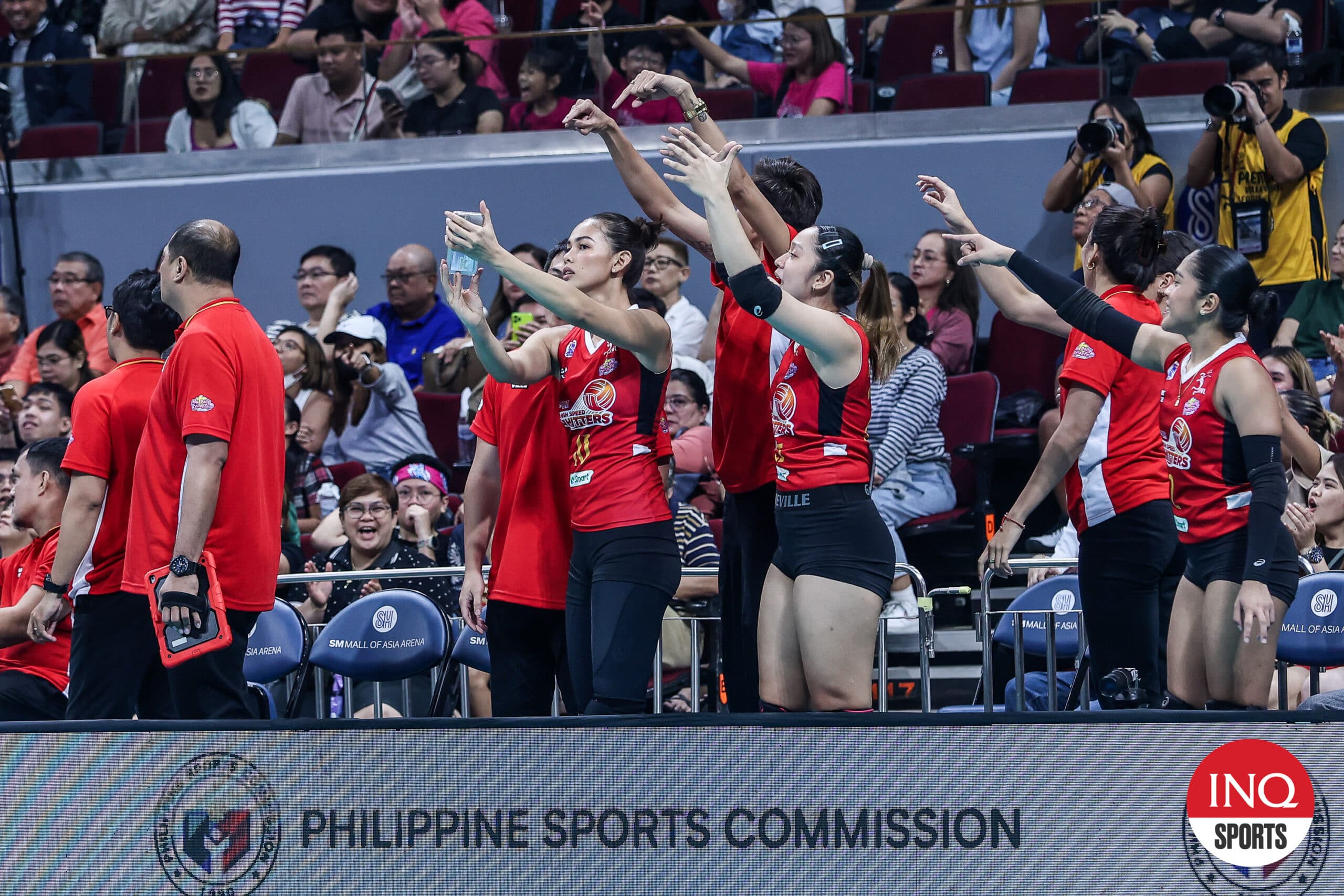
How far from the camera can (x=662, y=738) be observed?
3035 millimetres

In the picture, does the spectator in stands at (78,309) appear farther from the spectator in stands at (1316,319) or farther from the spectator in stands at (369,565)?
the spectator in stands at (1316,319)

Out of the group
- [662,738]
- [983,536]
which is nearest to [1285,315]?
[983,536]

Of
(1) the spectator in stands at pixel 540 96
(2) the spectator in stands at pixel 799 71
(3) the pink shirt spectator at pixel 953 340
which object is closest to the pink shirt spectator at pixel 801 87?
(2) the spectator in stands at pixel 799 71

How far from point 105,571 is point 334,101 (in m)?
5.79

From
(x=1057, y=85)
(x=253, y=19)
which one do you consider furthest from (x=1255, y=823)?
(x=253, y=19)

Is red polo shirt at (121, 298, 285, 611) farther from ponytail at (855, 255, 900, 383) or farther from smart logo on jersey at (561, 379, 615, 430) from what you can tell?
ponytail at (855, 255, 900, 383)

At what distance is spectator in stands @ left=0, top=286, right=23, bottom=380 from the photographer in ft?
26.8

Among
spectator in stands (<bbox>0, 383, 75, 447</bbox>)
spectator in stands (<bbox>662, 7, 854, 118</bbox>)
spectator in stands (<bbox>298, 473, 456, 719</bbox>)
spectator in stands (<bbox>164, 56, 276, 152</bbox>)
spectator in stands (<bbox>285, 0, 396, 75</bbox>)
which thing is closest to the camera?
spectator in stands (<bbox>298, 473, 456, 719</bbox>)

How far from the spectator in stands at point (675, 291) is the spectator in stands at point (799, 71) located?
1.61 metres

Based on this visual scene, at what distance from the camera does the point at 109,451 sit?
3.99 metres

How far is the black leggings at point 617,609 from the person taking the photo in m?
3.70

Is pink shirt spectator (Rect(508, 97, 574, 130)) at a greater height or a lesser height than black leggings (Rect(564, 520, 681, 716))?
greater

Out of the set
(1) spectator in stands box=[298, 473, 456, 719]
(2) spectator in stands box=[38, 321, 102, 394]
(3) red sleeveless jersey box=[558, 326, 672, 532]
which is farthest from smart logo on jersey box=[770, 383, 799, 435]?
(2) spectator in stands box=[38, 321, 102, 394]

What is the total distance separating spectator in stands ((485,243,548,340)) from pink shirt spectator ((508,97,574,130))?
1.57 meters
